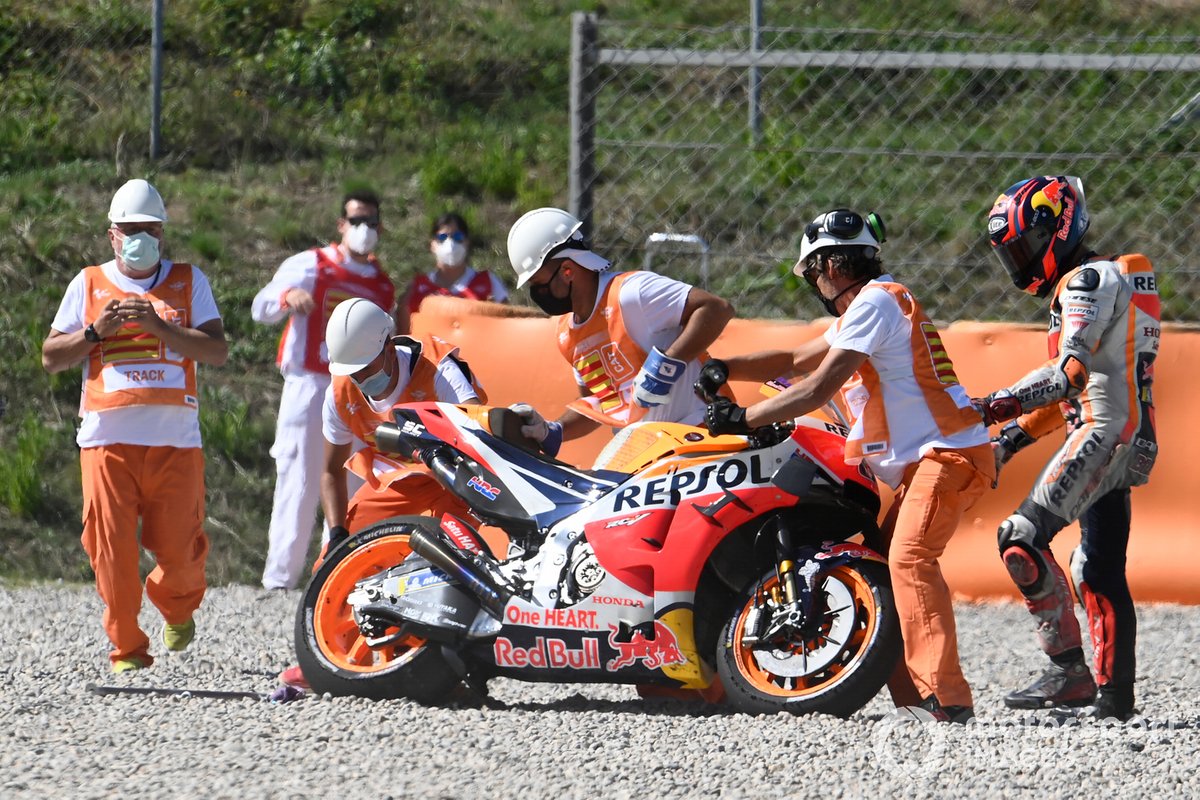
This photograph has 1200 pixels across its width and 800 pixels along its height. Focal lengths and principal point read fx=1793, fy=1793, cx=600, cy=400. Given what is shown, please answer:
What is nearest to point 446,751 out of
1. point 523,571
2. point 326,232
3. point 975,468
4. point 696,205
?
point 523,571

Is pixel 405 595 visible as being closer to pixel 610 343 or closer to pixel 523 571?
pixel 523 571

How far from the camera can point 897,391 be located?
5.91 meters

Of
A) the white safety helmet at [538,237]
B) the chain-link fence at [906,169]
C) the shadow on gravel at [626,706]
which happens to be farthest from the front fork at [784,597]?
the chain-link fence at [906,169]

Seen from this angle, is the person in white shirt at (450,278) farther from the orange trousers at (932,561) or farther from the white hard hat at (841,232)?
the orange trousers at (932,561)

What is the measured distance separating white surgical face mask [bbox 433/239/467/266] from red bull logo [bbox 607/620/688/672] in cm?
415

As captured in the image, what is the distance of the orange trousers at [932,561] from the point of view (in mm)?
5625

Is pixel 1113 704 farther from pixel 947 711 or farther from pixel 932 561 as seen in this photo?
pixel 932 561

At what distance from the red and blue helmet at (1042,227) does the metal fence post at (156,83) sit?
28.6 ft

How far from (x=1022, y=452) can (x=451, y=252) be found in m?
3.21

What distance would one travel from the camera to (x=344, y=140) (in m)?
14.8

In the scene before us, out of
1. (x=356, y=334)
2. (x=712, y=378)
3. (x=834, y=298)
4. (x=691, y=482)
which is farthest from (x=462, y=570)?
(x=834, y=298)

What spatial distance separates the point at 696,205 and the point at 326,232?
2893mm
